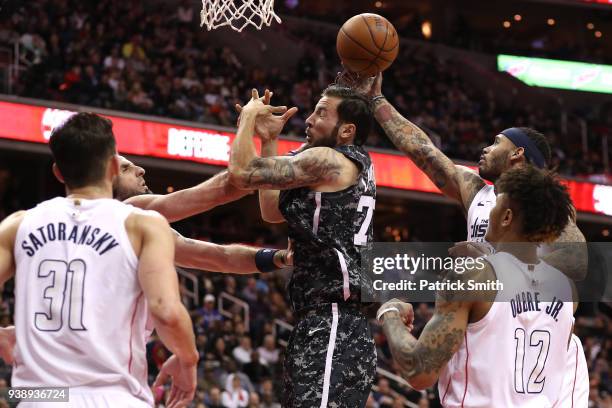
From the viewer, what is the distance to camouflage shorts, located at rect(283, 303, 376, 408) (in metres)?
4.79

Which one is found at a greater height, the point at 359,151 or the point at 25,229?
the point at 359,151

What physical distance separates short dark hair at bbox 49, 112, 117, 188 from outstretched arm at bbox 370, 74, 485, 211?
7.68 feet

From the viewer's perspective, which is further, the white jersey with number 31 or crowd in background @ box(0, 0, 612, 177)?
crowd in background @ box(0, 0, 612, 177)

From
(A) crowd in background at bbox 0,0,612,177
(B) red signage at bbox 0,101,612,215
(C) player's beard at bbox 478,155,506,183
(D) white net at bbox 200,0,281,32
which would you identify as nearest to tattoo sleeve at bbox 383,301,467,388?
(C) player's beard at bbox 478,155,506,183

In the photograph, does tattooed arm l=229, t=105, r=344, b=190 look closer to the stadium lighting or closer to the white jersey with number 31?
the white jersey with number 31

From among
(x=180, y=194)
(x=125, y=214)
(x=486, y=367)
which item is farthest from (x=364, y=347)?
(x=125, y=214)

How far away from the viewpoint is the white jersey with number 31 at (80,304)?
3.66 metres

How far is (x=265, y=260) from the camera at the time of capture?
5500 mm

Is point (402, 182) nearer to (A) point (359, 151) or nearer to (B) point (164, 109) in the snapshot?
(B) point (164, 109)

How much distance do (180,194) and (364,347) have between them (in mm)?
1328

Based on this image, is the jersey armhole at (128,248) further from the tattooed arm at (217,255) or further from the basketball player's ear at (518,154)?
the basketball player's ear at (518,154)

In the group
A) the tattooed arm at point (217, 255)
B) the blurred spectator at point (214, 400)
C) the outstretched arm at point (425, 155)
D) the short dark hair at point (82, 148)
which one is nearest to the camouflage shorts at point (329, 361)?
the tattooed arm at point (217, 255)

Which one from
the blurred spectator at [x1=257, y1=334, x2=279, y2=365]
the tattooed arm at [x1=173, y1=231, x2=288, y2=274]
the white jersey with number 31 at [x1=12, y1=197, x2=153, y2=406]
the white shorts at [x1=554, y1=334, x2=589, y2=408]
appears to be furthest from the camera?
the blurred spectator at [x1=257, y1=334, x2=279, y2=365]

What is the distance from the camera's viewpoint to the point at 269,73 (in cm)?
2355
